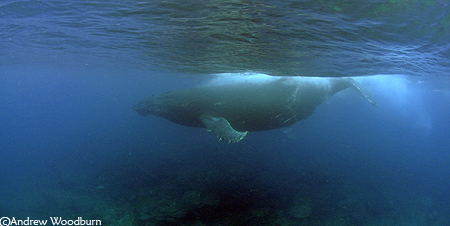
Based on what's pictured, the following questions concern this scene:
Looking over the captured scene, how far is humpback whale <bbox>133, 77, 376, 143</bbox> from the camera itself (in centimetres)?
1056

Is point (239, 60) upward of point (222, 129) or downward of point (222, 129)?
upward

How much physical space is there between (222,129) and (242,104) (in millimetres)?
2796

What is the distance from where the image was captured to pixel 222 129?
8.32 meters

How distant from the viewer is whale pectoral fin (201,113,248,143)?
7.54 meters

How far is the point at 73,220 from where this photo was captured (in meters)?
9.68

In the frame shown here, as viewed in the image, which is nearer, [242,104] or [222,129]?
[222,129]

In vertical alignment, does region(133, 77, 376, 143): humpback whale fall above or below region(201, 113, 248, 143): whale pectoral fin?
above

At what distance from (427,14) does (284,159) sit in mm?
14841

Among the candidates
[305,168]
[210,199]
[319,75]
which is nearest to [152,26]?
[210,199]

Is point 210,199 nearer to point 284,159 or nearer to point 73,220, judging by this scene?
point 73,220

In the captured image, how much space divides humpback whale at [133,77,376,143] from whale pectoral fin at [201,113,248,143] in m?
0.31

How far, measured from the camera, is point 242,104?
1071cm

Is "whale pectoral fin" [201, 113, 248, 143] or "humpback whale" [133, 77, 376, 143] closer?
"whale pectoral fin" [201, 113, 248, 143]

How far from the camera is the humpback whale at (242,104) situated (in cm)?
1056
